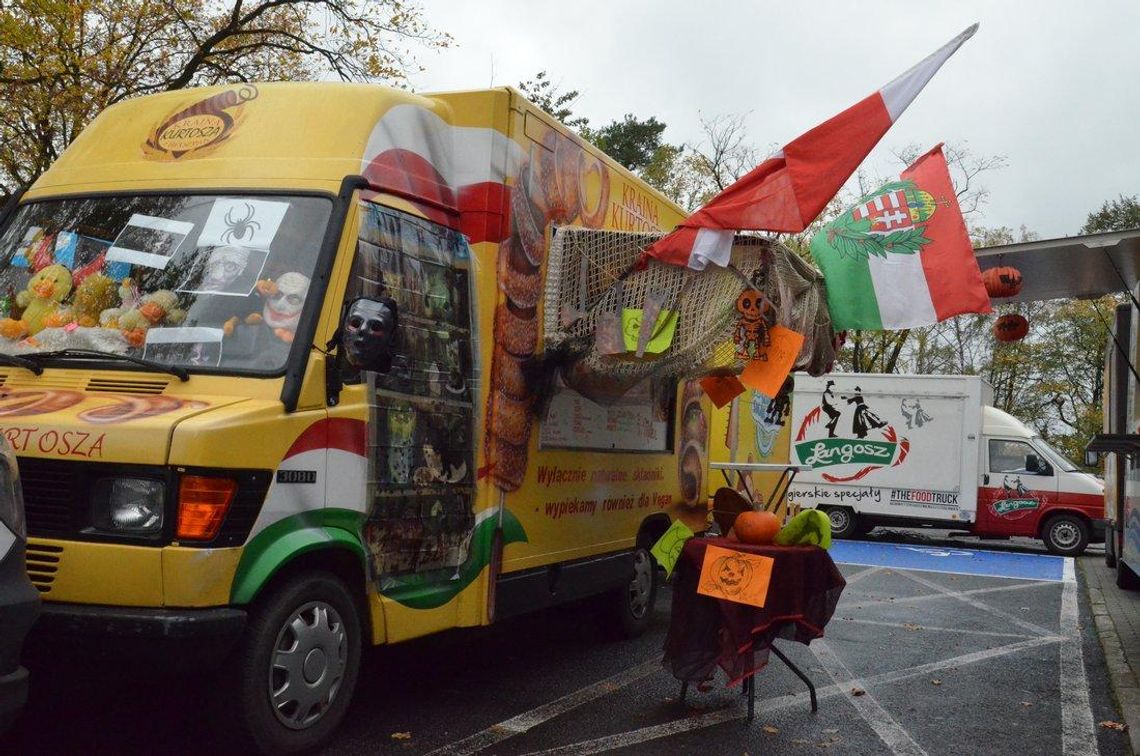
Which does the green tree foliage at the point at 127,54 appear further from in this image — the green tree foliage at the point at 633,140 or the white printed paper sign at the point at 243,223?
the green tree foliage at the point at 633,140

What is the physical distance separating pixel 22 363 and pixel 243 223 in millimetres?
1107

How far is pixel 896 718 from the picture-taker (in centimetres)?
618

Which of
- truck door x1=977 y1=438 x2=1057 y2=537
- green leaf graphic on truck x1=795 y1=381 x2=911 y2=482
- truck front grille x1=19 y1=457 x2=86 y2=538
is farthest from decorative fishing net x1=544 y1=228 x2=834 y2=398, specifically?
truck door x1=977 y1=438 x2=1057 y2=537

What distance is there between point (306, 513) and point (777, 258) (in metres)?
3.01

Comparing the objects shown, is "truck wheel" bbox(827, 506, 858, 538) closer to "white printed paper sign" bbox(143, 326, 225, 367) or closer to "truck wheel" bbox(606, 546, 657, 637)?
"truck wheel" bbox(606, 546, 657, 637)

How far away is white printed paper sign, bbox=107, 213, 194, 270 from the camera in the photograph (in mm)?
4824

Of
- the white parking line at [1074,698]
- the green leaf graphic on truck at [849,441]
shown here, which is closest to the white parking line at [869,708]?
the white parking line at [1074,698]

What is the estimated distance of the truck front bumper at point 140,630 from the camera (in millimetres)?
3955

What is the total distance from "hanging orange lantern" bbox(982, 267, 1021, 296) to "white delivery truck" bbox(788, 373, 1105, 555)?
36.8 ft

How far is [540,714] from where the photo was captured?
5859mm

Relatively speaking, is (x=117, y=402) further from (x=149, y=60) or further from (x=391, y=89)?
(x=149, y=60)

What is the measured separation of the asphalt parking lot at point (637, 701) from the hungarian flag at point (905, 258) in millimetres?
2274

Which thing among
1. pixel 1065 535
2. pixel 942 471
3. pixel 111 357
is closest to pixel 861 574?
pixel 942 471

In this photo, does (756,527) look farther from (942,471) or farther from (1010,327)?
(942,471)
